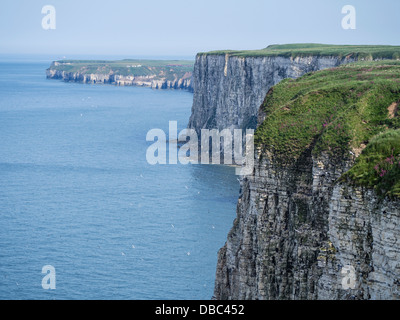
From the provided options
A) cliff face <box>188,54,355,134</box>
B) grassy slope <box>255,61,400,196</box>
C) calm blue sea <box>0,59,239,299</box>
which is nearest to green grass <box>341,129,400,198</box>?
grassy slope <box>255,61,400,196</box>

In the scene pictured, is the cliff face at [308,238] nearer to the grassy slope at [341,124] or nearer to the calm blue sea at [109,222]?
the grassy slope at [341,124]

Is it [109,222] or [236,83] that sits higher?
[236,83]

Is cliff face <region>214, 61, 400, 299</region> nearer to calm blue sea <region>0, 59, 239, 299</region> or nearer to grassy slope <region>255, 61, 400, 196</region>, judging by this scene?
grassy slope <region>255, 61, 400, 196</region>

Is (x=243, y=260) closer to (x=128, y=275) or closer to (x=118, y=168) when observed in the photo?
(x=128, y=275)

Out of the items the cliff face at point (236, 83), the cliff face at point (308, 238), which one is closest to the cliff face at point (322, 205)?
the cliff face at point (308, 238)

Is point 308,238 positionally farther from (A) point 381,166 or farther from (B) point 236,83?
(B) point 236,83

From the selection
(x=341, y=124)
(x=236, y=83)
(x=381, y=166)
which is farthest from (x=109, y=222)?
(x=381, y=166)
